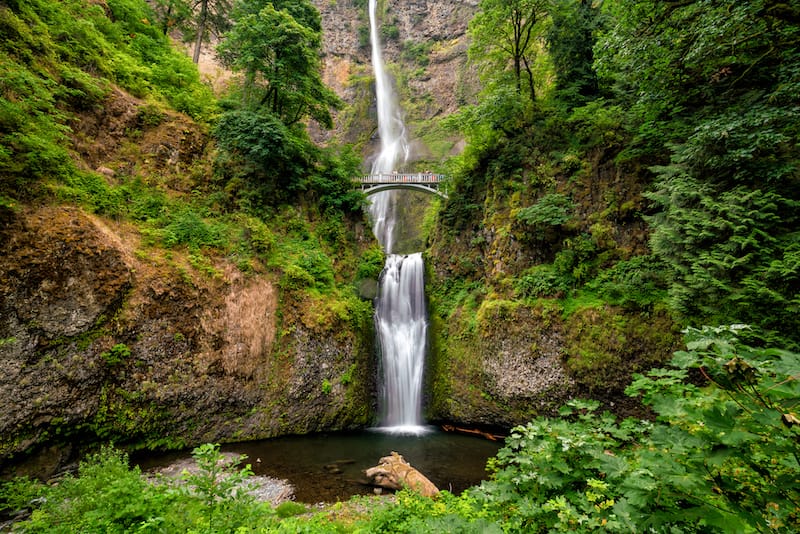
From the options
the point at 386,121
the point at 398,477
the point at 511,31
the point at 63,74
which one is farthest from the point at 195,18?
the point at 398,477

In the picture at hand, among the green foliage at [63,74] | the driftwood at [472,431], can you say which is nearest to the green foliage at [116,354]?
the green foliage at [63,74]

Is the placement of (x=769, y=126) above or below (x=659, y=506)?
above

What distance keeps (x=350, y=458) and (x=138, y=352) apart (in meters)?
5.70

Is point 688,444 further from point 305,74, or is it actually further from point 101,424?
point 305,74

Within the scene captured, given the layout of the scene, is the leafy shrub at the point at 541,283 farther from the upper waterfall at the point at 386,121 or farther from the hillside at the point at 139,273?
the upper waterfall at the point at 386,121

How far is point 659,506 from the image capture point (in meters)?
1.74

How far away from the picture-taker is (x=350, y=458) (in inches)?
314

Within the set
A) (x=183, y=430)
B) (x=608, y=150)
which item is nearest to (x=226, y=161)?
(x=183, y=430)

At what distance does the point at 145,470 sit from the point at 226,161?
9.17 m

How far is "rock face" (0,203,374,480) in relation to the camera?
5961 millimetres

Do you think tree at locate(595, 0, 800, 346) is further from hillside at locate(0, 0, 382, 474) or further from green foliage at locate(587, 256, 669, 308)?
hillside at locate(0, 0, 382, 474)

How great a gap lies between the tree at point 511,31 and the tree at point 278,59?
664 cm

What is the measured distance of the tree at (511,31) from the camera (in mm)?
11227

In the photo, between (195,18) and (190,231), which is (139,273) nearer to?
(190,231)
